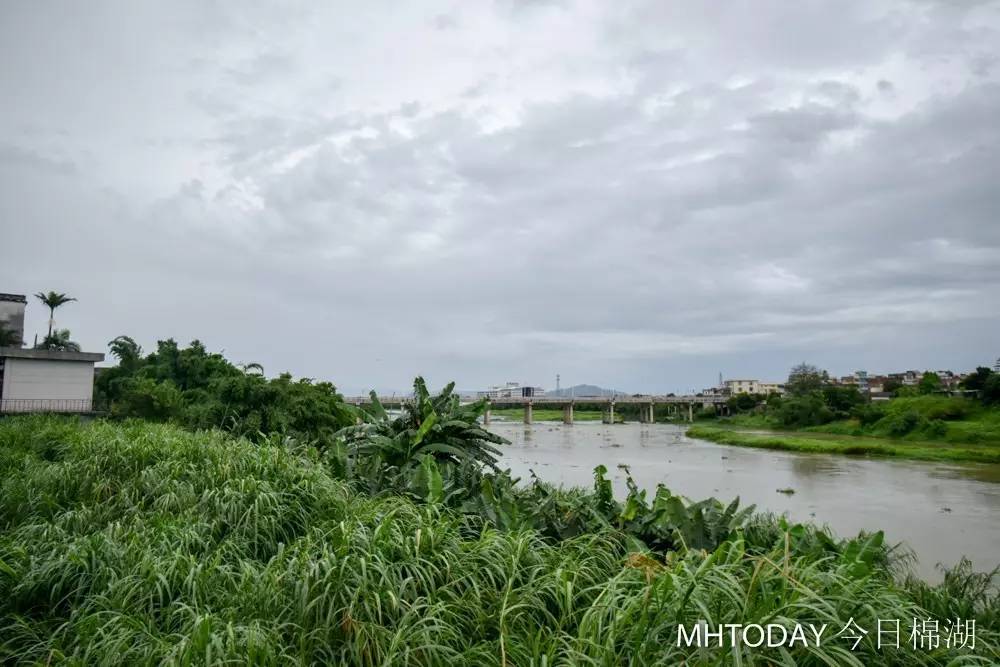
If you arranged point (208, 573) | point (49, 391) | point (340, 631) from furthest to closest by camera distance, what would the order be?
point (49, 391)
point (208, 573)
point (340, 631)

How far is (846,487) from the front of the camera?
60.5ft

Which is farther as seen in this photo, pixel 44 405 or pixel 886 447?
pixel 886 447

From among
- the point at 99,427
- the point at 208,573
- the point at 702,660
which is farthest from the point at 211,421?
the point at 702,660

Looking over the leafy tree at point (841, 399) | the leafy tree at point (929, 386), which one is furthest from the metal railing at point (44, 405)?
the leafy tree at point (929, 386)

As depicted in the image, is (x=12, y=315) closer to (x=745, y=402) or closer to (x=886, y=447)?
(x=886, y=447)

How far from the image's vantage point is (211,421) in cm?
1073

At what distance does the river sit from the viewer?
38.0 feet

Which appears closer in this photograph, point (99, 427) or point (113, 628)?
point (113, 628)

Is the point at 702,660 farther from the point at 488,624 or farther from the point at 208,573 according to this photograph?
the point at 208,573

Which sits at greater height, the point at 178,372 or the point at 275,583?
the point at 178,372

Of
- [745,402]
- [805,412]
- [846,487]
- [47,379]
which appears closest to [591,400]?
[745,402]

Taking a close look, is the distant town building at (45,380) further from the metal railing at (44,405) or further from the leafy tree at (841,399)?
the leafy tree at (841,399)

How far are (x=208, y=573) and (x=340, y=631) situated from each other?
1066 millimetres

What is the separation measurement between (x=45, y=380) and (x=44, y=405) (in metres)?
0.70
